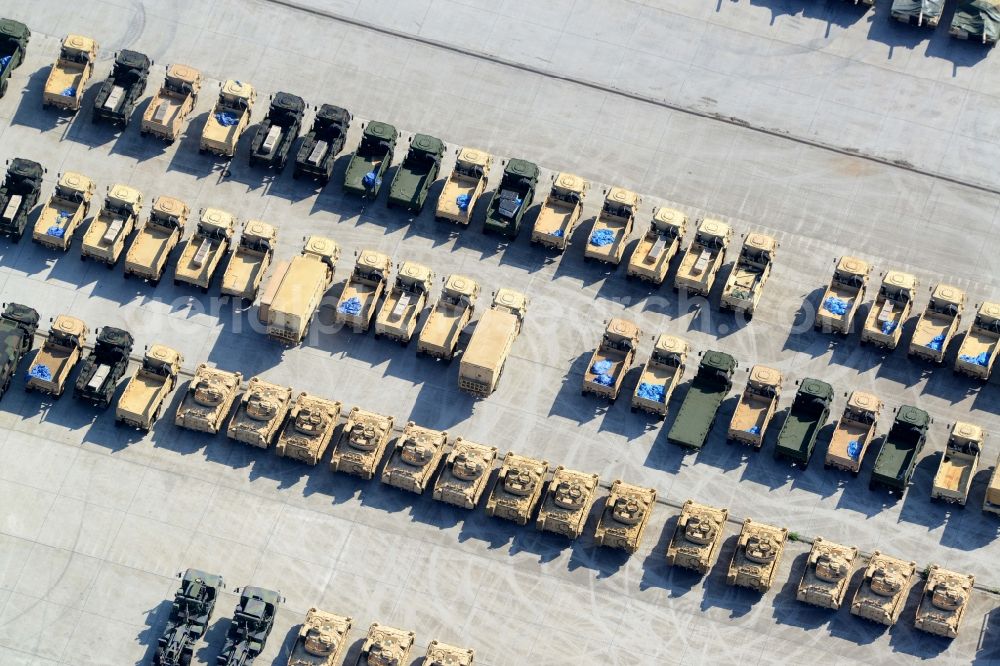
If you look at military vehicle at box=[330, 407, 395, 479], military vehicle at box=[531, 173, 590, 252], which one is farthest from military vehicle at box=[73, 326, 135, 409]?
military vehicle at box=[531, 173, 590, 252]

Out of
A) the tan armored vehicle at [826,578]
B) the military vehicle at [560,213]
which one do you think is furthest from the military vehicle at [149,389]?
the tan armored vehicle at [826,578]

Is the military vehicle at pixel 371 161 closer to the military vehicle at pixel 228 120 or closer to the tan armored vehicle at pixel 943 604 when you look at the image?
the military vehicle at pixel 228 120

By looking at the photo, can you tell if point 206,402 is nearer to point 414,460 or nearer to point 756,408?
point 414,460

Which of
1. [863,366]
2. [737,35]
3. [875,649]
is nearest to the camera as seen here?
[875,649]

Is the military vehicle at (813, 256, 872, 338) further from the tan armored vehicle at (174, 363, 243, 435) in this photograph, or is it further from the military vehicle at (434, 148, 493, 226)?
the tan armored vehicle at (174, 363, 243, 435)

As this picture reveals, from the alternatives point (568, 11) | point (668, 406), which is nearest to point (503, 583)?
point (668, 406)

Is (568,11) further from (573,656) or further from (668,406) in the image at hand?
(573,656)

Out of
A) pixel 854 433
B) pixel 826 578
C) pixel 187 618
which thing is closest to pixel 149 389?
pixel 187 618
